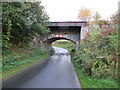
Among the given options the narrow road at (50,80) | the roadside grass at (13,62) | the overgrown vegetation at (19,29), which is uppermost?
the overgrown vegetation at (19,29)

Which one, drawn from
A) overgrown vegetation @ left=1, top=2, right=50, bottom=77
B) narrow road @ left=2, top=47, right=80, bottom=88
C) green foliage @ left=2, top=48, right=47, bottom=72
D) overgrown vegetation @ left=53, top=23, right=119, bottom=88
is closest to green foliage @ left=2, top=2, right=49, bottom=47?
overgrown vegetation @ left=1, top=2, right=50, bottom=77

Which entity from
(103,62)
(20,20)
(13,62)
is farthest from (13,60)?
(103,62)

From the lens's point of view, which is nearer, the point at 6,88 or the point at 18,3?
the point at 6,88

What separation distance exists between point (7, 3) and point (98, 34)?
6161mm

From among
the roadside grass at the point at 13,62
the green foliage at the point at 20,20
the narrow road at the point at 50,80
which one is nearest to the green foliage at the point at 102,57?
the narrow road at the point at 50,80

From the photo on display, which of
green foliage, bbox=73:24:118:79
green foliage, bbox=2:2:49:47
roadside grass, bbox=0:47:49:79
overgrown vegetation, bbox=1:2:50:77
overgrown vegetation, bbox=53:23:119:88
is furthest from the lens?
overgrown vegetation, bbox=1:2:50:77

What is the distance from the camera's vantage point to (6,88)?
342 centimetres

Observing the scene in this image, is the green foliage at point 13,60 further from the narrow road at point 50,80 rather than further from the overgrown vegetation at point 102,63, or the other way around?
the overgrown vegetation at point 102,63

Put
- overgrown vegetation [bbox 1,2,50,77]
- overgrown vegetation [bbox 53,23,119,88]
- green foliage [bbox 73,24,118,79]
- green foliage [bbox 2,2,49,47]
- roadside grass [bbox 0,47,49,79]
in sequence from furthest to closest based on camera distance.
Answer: overgrown vegetation [bbox 1,2,50,77]
green foliage [bbox 2,2,49,47]
roadside grass [bbox 0,47,49,79]
green foliage [bbox 73,24,118,79]
overgrown vegetation [bbox 53,23,119,88]

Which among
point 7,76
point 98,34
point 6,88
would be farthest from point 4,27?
point 98,34

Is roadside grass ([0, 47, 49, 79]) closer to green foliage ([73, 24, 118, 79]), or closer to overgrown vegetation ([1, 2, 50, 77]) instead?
overgrown vegetation ([1, 2, 50, 77])

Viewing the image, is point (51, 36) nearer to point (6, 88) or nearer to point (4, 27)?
point (4, 27)

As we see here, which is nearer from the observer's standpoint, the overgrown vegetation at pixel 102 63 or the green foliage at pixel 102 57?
the overgrown vegetation at pixel 102 63

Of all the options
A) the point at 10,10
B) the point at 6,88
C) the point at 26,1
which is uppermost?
A: the point at 26,1
